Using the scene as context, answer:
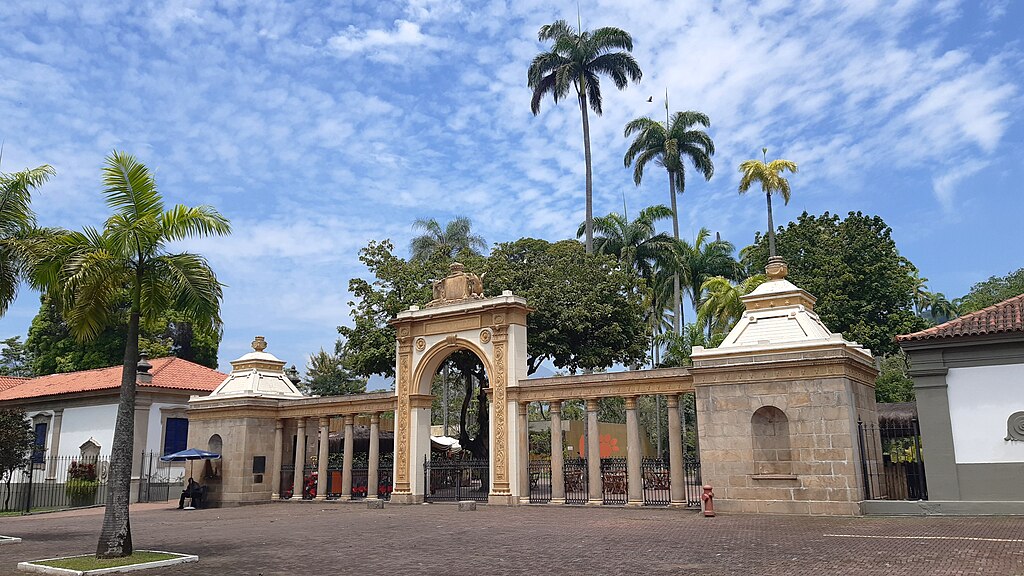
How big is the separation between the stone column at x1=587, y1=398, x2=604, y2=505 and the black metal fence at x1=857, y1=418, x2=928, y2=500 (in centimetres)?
690

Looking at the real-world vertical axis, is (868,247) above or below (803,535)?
above

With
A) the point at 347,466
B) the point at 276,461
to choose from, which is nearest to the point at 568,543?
the point at 347,466

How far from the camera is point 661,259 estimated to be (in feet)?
147

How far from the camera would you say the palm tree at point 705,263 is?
48.4m

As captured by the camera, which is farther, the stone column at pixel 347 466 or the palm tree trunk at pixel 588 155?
the palm tree trunk at pixel 588 155

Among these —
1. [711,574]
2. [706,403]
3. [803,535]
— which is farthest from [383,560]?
Answer: [706,403]

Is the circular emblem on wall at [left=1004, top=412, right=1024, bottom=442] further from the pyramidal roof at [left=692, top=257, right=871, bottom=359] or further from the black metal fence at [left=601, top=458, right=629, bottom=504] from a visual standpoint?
the black metal fence at [left=601, top=458, right=629, bottom=504]

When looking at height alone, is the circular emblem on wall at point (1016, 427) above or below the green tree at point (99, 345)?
below

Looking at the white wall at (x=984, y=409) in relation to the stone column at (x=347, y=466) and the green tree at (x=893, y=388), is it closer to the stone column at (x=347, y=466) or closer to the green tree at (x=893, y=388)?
the green tree at (x=893, y=388)

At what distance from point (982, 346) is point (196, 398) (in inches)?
1003

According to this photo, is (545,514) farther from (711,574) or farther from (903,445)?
(903,445)

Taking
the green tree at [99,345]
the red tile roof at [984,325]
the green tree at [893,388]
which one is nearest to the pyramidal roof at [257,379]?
the green tree at [99,345]

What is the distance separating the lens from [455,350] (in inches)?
1000

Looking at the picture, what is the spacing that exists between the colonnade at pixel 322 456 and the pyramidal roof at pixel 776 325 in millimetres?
12507
